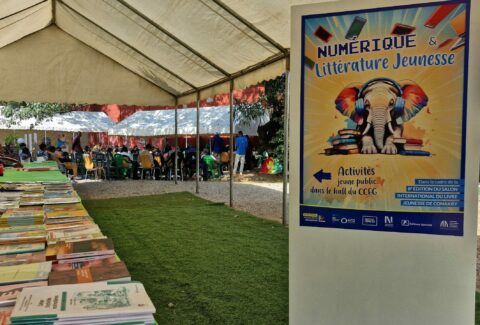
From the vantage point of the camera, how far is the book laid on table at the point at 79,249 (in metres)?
1.96

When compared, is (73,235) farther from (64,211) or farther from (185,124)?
(185,124)

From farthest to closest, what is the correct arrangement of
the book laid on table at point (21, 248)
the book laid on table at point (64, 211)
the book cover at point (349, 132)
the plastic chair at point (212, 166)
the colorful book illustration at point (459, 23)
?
the plastic chair at point (212, 166) → the book laid on table at point (64, 211) → the book laid on table at point (21, 248) → the book cover at point (349, 132) → the colorful book illustration at point (459, 23)

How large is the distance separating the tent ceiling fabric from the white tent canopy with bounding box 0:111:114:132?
10606 millimetres

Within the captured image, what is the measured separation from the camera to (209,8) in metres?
5.62

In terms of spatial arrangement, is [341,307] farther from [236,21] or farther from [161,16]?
[161,16]

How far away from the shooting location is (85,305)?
1.38 m

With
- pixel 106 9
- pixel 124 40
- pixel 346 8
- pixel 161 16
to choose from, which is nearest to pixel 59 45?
pixel 124 40

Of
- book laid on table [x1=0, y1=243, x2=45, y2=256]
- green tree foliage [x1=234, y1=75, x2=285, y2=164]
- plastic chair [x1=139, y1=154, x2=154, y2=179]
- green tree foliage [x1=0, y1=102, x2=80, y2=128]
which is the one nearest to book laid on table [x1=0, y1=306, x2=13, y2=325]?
book laid on table [x1=0, y1=243, x2=45, y2=256]

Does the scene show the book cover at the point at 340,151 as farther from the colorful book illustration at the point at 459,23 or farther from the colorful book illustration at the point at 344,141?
the colorful book illustration at the point at 459,23

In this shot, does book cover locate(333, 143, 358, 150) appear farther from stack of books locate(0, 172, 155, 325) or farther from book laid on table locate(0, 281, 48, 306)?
book laid on table locate(0, 281, 48, 306)

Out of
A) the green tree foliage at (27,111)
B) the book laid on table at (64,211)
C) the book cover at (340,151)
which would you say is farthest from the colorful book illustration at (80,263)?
the green tree foliage at (27,111)

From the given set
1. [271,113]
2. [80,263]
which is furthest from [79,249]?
[271,113]

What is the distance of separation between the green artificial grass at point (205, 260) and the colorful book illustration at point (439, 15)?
231cm

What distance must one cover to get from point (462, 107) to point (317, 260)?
2.43ft
